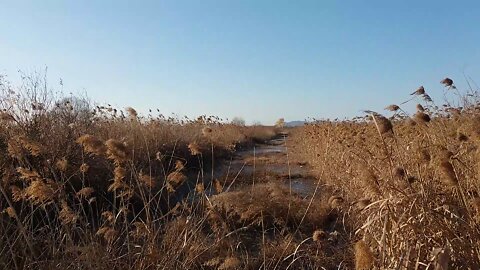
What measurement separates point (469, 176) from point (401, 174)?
103cm

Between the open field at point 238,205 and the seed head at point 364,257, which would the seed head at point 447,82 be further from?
the seed head at point 364,257

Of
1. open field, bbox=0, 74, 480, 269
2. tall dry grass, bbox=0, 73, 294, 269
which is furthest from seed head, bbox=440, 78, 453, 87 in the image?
tall dry grass, bbox=0, 73, 294, 269

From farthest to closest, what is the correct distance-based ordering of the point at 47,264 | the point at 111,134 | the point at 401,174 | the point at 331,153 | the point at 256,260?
1. the point at 111,134
2. the point at 331,153
3. the point at 256,260
4. the point at 47,264
5. the point at 401,174

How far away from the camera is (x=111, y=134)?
8594mm

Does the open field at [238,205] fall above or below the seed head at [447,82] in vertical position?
below

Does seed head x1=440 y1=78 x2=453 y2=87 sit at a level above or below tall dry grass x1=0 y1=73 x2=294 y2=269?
above

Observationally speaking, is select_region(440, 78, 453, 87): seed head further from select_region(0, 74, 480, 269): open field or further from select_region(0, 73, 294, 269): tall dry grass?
select_region(0, 73, 294, 269): tall dry grass

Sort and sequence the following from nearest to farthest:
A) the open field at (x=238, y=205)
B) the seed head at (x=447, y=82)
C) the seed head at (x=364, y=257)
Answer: the seed head at (x=364, y=257) < the open field at (x=238, y=205) < the seed head at (x=447, y=82)

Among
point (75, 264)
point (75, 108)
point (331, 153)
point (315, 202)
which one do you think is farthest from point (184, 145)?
point (75, 264)

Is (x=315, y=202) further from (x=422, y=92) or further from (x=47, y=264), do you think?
(x=47, y=264)

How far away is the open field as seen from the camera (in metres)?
2.40

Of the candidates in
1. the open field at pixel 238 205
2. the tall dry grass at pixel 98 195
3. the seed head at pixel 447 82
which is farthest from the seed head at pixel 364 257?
the seed head at pixel 447 82

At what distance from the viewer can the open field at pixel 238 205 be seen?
2.40 metres

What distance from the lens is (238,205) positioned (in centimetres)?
487
